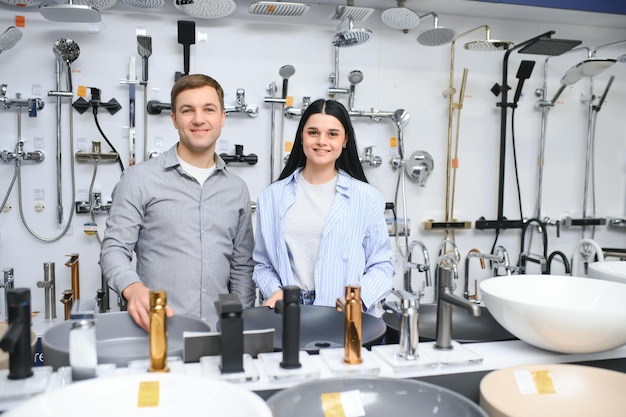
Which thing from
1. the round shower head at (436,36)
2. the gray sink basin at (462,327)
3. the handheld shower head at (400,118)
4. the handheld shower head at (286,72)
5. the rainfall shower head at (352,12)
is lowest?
the gray sink basin at (462,327)

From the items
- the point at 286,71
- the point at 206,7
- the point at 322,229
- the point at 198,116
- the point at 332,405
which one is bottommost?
the point at 332,405

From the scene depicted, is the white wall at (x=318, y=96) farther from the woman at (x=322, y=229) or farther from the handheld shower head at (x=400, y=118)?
the woman at (x=322, y=229)

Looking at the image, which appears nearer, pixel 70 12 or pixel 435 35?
pixel 70 12

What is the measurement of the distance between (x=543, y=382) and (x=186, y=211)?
1.41 meters

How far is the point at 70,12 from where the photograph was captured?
2.78m

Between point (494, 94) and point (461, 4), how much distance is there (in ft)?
2.37

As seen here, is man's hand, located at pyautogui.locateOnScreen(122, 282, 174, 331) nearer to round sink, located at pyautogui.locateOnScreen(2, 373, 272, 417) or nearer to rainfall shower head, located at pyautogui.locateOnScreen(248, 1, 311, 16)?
round sink, located at pyautogui.locateOnScreen(2, 373, 272, 417)

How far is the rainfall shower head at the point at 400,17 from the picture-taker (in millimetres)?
3107

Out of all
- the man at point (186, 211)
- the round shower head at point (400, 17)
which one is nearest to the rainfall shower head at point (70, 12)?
the man at point (186, 211)

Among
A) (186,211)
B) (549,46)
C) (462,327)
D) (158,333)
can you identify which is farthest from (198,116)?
(549,46)

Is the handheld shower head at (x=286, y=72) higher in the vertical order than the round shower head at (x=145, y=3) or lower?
lower

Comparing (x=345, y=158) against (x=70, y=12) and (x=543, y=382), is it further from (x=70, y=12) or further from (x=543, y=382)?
(x=70, y=12)

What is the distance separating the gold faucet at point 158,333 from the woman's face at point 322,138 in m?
1.10

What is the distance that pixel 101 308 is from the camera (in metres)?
3.07
